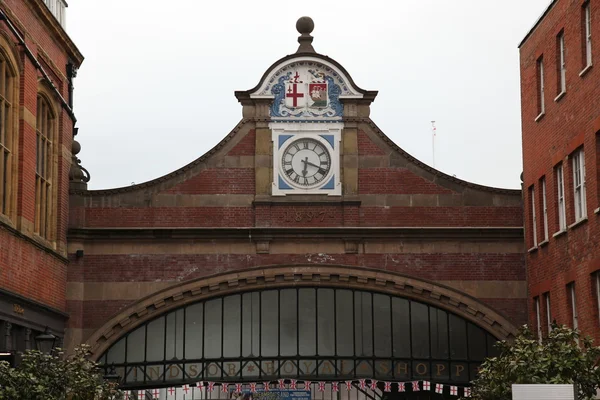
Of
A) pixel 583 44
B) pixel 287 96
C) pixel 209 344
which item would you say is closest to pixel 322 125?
pixel 287 96

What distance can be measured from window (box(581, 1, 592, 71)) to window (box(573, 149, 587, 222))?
2161 millimetres

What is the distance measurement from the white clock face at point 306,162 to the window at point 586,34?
31.0ft

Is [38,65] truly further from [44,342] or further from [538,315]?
[538,315]

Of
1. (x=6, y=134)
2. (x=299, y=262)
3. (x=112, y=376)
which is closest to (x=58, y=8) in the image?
(x=6, y=134)

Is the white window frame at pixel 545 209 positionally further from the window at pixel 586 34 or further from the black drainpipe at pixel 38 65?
the black drainpipe at pixel 38 65

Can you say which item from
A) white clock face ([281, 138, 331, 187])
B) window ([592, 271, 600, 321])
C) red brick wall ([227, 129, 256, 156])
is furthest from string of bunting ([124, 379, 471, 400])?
window ([592, 271, 600, 321])

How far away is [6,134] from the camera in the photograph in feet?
103

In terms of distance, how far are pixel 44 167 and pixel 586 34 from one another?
14350 millimetres

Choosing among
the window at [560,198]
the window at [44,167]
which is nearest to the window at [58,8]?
the window at [44,167]

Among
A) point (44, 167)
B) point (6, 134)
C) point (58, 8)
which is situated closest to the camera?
point (6, 134)

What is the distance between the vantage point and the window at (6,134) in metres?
30.8

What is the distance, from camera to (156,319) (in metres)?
37.0

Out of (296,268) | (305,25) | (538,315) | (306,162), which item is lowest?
(538,315)

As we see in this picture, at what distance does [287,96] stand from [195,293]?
6124mm
